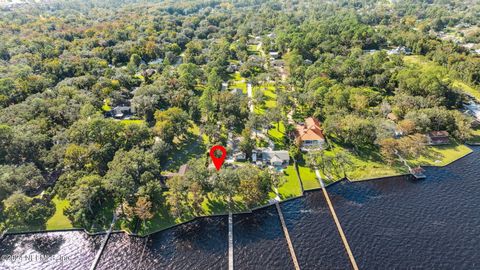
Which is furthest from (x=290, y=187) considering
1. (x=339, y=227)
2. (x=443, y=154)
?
(x=443, y=154)

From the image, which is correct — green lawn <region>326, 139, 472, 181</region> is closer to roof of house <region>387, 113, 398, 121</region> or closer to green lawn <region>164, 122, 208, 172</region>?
roof of house <region>387, 113, 398, 121</region>

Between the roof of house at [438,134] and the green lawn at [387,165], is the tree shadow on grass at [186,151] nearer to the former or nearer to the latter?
the green lawn at [387,165]

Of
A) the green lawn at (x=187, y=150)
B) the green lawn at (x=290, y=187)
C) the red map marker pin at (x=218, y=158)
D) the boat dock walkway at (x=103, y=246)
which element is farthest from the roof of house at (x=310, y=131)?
the boat dock walkway at (x=103, y=246)

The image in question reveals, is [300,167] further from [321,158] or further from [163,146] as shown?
[163,146]

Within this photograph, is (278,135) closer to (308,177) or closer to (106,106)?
(308,177)

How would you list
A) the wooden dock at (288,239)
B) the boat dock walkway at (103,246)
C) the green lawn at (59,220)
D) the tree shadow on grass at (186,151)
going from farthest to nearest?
1. the tree shadow on grass at (186,151)
2. the green lawn at (59,220)
3. the boat dock walkway at (103,246)
4. the wooden dock at (288,239)

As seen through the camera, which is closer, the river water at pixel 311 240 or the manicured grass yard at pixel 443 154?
the river water at pixel 311 240

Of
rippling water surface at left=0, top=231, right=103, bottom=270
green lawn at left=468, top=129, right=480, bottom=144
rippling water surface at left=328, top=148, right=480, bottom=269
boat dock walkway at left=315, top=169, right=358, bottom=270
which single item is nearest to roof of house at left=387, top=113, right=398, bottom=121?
green lawn at left=468, top=129, right=480, bottom=144
